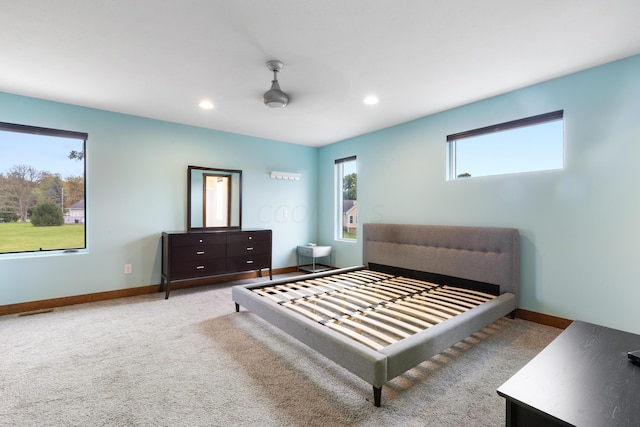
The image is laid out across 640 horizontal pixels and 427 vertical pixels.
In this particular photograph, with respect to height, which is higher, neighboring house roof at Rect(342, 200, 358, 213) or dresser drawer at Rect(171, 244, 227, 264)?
neighboring house roof at Rect(342, 200, 358, 213)

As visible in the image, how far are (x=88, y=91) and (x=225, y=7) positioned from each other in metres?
2.21

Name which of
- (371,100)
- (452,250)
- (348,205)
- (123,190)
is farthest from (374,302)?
(123,190)

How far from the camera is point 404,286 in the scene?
3.22 m

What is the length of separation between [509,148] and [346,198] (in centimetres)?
259

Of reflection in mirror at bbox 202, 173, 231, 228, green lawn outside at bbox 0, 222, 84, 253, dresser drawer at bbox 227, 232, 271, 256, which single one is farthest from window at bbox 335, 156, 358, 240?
green lawn outside at bbox 0, 222, 84, 253

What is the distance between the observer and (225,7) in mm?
1766

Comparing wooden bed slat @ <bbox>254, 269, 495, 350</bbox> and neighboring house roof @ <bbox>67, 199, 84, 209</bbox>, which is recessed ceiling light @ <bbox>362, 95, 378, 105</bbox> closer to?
wooden bed slat @ <bbox>254, 269, 495, 350</bbox>

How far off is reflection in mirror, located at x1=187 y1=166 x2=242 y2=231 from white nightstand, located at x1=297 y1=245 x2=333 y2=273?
48.4 inches

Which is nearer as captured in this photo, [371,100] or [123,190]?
[371,100]

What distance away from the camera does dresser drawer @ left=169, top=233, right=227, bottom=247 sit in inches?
146

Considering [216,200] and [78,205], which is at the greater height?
[216,200]

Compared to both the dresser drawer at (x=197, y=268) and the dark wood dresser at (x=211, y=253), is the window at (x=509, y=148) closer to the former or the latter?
the dark wood dresser at (x=211, y=253)

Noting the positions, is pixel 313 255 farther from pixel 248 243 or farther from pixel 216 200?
pixel 216 200

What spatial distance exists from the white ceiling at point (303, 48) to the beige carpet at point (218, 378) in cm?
235
